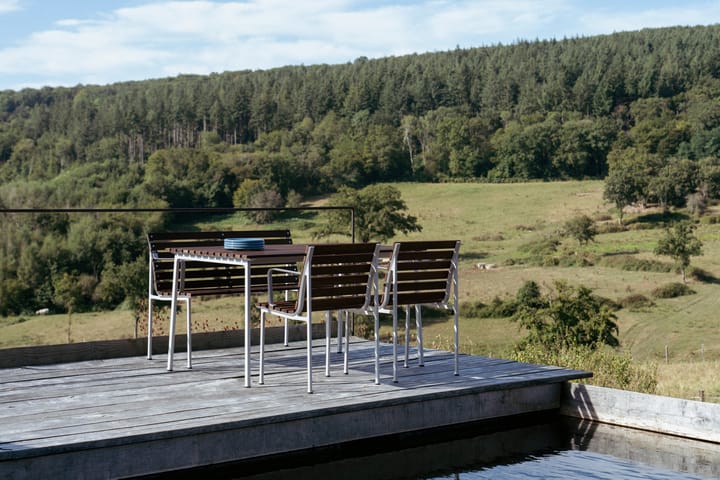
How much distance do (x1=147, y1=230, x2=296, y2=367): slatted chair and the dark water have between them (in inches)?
56.0

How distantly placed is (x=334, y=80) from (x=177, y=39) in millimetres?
15138

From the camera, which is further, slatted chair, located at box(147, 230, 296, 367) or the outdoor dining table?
slatted chair, located at box(147, 230, 296, 367)

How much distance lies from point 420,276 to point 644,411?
1372mm

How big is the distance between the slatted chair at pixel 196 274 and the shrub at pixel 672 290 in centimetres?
3696

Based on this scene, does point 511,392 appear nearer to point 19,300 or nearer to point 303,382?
point 303,382

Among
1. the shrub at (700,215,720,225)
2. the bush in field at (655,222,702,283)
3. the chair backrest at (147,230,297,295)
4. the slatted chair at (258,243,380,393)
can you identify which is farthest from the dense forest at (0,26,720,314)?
the slatted chair at (258,243,380,393)

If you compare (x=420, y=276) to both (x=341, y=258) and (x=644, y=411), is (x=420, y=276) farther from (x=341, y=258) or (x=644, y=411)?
(x=644, y=411)

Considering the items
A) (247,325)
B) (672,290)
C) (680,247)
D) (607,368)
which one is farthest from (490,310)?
(247,325)

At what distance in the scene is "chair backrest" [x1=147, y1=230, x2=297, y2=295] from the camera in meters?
5.25

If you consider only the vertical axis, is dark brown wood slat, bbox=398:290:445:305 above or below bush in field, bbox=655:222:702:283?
above

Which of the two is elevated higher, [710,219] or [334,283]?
[334,283]

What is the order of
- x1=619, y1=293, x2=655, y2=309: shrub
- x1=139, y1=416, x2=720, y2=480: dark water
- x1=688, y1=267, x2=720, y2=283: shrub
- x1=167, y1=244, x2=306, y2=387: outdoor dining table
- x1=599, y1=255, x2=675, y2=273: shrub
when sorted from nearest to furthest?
x1=139, y1=416, x2=720, y2=480: dark water, x1=167, y1=244, x2=306, y2=387: outdoor dining table, x1=619, y1=293, x2=655, y2=309: shrub, x1=688, y1=267, x2=720, y2=283: shrub, x1=599, y1=255, x2=675, y2=273: shrub

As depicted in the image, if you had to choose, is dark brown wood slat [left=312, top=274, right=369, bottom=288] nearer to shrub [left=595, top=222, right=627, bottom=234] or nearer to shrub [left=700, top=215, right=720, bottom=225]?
shrub [left=595, top=222, right=627, bottom=234]

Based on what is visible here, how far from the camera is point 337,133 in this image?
69250 millimetres
